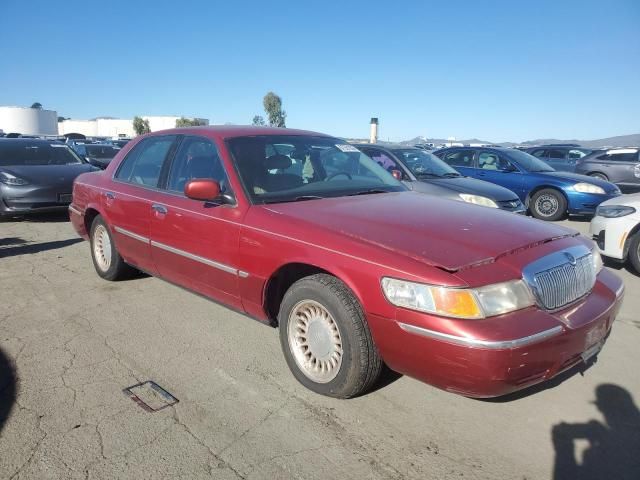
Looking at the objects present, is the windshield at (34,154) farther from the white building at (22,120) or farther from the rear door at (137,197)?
the white building at (22,120)

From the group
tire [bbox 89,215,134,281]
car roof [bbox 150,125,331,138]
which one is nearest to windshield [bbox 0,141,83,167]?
tire [bbox 89,215,134,281]

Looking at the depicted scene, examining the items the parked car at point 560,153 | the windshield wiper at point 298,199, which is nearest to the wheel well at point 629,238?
the windshield wiper at point 298,199

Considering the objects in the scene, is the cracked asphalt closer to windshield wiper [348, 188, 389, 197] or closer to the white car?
windshield wiper [348, 188, 389, 197]

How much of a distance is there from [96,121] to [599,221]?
107392 millimetres

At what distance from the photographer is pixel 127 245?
15.0 ft

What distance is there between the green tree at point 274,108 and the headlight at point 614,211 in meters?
76.1

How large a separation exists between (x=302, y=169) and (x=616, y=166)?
1412cm

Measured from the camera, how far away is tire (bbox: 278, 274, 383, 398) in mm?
2654

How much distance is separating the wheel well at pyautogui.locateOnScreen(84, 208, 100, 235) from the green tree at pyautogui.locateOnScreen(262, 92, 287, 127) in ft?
250

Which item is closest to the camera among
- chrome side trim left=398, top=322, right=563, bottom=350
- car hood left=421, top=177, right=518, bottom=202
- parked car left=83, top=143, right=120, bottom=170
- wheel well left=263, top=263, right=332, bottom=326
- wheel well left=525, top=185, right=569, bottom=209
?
chrome side trim left=398, top=322, right=563, bottom=350

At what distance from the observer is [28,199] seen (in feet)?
27.9

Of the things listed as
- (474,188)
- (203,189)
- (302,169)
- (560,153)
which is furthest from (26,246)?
(560,153)

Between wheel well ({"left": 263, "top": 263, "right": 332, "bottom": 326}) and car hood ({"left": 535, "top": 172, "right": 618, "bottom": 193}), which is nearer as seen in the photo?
wheel well ({"left": 263, "top": 263, "right": 332, "bottom": 326})

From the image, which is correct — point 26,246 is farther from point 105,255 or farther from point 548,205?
point 548,205
